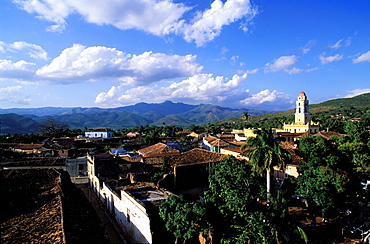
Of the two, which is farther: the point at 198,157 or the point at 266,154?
the point at 198,157

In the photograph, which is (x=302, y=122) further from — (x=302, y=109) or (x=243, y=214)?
(x=243, y=214)

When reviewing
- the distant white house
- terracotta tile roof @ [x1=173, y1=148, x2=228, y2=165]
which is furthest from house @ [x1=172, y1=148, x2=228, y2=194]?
the distant white house

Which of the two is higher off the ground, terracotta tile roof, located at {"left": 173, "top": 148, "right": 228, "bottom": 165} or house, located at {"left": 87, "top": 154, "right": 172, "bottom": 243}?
terracotta tile roof, located at {"left": 173, "top": 148, "right": 228, "bottom": 165}

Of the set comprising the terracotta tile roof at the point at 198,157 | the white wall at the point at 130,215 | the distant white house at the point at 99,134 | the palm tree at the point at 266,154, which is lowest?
→ the distant white house at the point at 99,134

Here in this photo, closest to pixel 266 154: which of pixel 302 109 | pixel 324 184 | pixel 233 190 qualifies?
pixel 324 184

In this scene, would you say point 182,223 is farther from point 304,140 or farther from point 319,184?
point 304,140

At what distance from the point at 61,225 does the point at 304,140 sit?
16077mm

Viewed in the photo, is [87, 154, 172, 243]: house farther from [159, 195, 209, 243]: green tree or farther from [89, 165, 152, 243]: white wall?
[159, 195, 209, 243]: green tree

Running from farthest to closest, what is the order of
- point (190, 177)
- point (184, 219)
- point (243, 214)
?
point (190, 177)
point (243, 214)
point (184, 219)

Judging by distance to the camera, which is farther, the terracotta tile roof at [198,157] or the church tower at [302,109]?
the church tower at [302,109]

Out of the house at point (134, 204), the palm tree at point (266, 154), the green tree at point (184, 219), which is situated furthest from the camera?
the palm tree at point (266, 154)

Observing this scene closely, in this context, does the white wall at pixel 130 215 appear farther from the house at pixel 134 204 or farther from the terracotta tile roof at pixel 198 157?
the terracotta tile roof at pixel 198 157

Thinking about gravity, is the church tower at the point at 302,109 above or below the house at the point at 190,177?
above

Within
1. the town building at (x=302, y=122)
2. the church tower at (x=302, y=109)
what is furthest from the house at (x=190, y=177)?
the church tower at (x=302, y=109)
